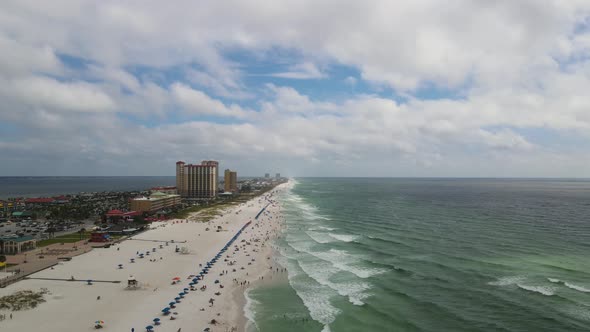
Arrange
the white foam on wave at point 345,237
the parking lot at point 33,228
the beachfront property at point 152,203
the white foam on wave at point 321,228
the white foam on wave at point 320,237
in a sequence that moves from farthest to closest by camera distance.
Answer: the beachfront property at point 152,203, the white foam on wave at point 321,228, the parking lot at point 33,228, the white foam on wave at point 345,237, the white foam on wave at point 320,237

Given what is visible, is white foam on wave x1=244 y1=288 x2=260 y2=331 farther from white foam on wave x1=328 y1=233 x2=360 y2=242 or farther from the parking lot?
the parking lot

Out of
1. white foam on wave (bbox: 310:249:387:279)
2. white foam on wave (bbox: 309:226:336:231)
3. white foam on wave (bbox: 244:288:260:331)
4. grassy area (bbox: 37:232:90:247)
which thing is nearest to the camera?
white foam on wave (bbox: 244:288:260:331)

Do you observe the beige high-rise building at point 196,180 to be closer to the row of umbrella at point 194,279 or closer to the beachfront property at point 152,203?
the beachfront property at point 152,203

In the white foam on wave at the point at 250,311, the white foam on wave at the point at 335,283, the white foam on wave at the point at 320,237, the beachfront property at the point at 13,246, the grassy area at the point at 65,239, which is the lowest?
the white foam on wave at the point at 250,311

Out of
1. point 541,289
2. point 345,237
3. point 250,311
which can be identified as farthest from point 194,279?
point 541,289

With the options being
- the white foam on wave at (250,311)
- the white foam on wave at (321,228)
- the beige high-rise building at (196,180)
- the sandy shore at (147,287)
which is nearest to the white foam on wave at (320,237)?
the white foam on wave at (321,228)

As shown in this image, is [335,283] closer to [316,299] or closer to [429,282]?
[316,299]

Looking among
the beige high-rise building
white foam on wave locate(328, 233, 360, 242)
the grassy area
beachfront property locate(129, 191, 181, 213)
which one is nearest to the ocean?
white foam on wave locate(328, 233, 360, 242)
